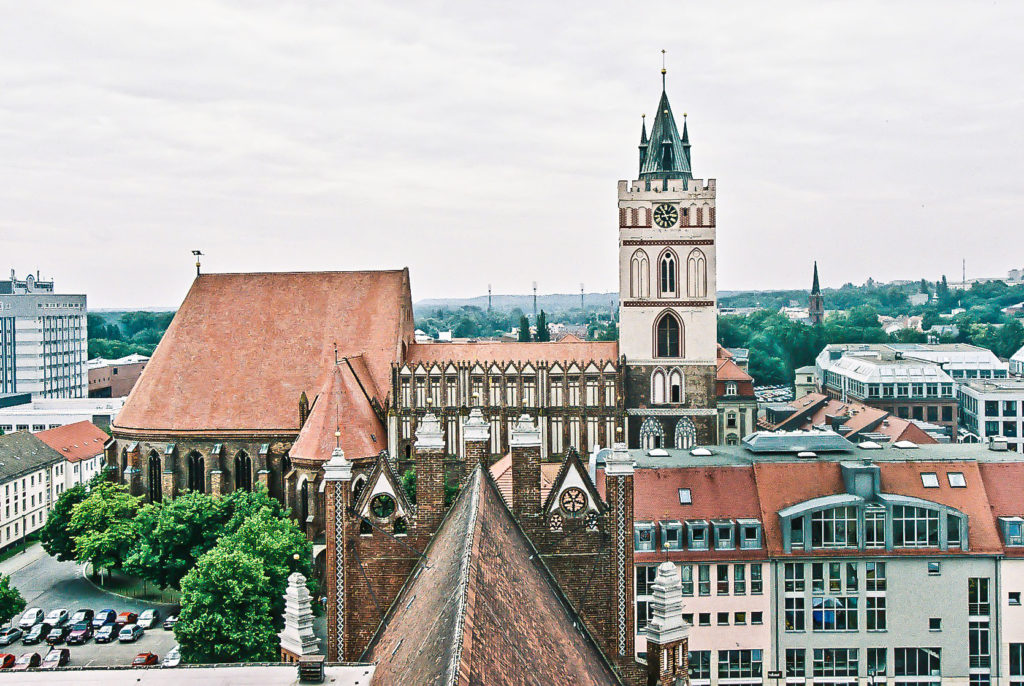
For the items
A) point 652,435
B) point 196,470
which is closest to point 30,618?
point 196,470

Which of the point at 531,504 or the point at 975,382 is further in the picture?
the point at 975,382

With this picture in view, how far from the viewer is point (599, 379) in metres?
65.0

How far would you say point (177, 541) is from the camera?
50.9 meters

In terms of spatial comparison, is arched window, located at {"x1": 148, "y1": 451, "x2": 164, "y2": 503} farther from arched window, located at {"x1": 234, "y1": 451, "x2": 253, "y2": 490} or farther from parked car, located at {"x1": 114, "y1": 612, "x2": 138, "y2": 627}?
parked car, located at {"x1": 114, "y1": 612, "x2": 138, "y2": 627}

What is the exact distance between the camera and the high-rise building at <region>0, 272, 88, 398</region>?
14000cm

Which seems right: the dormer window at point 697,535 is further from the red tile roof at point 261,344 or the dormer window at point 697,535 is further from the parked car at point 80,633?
the parked car at point 80,633

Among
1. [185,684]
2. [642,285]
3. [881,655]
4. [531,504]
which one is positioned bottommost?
[881,655]

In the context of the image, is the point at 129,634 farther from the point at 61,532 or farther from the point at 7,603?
the point at 61,532

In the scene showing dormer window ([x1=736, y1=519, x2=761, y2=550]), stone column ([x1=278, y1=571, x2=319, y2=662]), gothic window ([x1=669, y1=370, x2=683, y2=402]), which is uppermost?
gothic window ([x1=669, y1=370, x2=683, y2=402])

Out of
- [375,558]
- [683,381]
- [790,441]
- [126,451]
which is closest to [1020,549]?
[790,441]

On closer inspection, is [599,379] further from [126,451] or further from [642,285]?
[126,451]

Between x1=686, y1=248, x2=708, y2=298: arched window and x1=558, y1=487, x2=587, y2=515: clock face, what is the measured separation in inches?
1791

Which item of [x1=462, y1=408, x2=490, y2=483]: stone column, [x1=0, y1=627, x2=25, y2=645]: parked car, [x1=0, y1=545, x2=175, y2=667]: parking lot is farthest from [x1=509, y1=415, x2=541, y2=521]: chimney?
[x1=0, y1=627, x2=25, y2=645]: parked car

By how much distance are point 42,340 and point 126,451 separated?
89.6m
